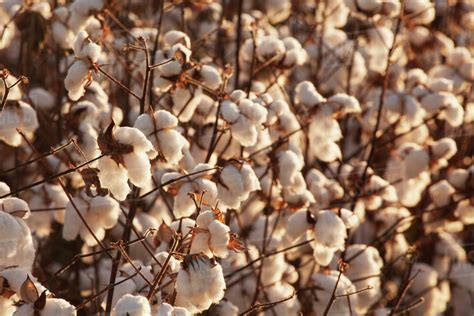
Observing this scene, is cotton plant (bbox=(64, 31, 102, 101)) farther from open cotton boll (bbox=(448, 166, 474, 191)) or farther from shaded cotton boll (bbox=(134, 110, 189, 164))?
open cotton boll (bbox=(448, 166, 474, 191))

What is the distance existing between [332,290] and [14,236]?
903 mm

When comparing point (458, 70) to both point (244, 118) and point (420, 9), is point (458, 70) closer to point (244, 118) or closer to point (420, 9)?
point (420, 9)

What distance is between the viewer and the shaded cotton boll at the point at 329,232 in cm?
224

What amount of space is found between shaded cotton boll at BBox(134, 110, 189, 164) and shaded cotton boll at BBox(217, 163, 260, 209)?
0.63 ft

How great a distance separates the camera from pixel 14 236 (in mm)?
1846

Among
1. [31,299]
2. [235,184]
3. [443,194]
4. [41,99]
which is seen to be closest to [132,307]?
[31,299]

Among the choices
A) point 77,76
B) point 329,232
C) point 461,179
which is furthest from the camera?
point 461,179

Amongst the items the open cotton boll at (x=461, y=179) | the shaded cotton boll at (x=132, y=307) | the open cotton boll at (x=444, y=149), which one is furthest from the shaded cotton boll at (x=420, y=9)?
the shaded cotton boll at (x=132, y=307)

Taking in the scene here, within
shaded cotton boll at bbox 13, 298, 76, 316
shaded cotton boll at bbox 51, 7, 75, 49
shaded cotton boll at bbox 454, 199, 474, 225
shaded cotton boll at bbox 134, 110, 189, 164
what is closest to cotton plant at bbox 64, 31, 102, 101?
shaded cotton boll at bbox 134, 110, 189, 164

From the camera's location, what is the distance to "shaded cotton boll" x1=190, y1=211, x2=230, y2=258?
177 cm

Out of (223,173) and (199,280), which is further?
(223,173)

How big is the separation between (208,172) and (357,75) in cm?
164

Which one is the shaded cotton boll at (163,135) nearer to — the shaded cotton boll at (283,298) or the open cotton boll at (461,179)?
the shaded cotton boll at (283,298)

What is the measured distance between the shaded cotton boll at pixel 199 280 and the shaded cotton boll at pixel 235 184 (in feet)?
1.39
